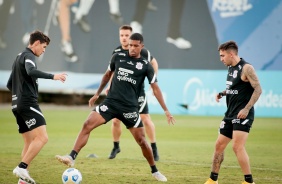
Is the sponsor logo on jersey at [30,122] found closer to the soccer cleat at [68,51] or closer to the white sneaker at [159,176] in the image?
the white sneaker at [159,176]

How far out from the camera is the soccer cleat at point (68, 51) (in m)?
30.4

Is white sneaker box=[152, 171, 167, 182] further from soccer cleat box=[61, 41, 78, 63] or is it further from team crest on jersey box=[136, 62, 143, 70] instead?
soccer cleat box=[61, 41, 78, 63]

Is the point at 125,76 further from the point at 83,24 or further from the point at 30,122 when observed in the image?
the point at 83,24

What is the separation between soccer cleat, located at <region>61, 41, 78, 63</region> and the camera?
30.4m

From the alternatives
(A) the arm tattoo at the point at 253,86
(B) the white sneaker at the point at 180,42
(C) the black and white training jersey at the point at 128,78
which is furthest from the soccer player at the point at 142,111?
(B) the white sneaker at the point at 180,42

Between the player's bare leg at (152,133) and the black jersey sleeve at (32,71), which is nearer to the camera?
the black jersey sleeve at (32,71)

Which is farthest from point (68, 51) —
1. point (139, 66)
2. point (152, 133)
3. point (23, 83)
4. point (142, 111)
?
point (23, 83)

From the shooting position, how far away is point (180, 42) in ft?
89.3

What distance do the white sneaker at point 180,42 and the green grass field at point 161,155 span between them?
14.1ft

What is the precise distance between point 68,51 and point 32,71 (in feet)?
69.0

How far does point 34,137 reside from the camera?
1016cm

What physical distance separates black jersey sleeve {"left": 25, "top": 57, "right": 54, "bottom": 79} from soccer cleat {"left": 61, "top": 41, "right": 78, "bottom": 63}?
67.1 ft

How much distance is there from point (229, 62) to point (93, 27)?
2026 cm

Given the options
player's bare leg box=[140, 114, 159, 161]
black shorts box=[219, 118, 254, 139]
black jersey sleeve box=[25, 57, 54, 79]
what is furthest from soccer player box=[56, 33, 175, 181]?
player's bare leg box=[140, 114, 159, 161]
